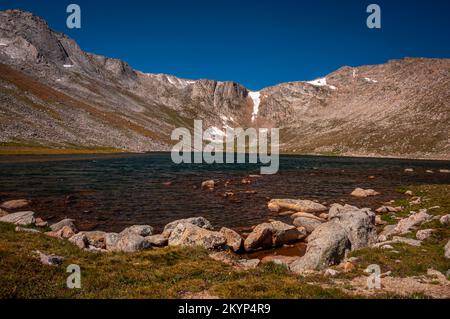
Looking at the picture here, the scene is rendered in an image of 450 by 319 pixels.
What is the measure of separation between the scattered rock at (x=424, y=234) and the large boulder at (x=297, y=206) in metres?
16.8

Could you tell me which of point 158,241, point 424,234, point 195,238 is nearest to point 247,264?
point 195,238

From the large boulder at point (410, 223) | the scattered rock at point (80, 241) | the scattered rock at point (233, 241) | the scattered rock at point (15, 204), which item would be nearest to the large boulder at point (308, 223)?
the large boulder at point (410, 223)

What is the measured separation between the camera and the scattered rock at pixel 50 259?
17189 mm

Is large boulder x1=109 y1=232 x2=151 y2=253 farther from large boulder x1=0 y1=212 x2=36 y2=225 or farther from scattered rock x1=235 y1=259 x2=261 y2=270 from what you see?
large boulder x1=0 y1=212 x2=36 y2=225

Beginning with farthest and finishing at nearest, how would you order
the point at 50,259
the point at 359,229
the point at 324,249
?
1. the point at 359,229
2. the point at 324,249
3. the point at 50,259

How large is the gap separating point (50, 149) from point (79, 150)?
50.8 ft

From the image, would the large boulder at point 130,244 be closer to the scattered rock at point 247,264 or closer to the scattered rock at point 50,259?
the scattered rock at point 50,259

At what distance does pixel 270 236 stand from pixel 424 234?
12.1 m

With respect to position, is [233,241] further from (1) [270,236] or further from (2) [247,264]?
(2) [247,264]

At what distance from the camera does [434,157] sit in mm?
168500

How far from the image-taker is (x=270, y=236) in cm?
2780

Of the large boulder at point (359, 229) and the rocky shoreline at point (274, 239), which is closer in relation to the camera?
the rocky shoreline at point (274, 239)
